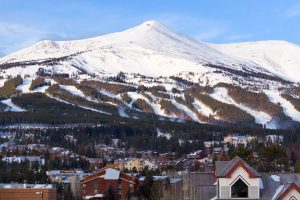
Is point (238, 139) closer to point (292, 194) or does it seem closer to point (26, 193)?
point (26, 193)

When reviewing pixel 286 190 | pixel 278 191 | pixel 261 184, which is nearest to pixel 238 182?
pixel 261 184

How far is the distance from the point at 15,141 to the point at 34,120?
86.2 ft

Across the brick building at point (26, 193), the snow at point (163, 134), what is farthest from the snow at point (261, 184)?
the snow at point (163, 134)

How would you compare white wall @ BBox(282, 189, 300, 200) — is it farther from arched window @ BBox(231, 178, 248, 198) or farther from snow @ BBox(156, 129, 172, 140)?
snow @ BBox(156, 129, 172, 140)

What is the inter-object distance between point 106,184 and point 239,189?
203ft

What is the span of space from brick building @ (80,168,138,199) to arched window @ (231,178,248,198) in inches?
2311

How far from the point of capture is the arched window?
2917 cm

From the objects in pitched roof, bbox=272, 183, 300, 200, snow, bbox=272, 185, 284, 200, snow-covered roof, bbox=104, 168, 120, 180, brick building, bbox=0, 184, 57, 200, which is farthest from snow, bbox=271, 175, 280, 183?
snow-covered roof, bbox=104, 168, 120, 180

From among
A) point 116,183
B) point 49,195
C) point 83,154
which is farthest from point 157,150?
point 49,195

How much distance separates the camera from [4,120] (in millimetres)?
195500

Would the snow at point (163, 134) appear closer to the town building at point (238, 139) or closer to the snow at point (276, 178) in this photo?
the town building at point (238, 139)

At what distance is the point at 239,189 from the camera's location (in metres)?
29.3

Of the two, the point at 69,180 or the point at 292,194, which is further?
the point at 69,180

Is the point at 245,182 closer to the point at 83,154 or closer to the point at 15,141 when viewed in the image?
the point at 83,154
